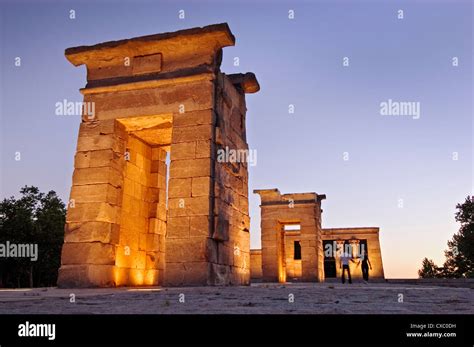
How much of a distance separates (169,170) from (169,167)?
0.07 m

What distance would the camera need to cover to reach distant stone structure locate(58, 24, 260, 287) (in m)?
8.12

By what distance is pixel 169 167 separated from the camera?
8.64m

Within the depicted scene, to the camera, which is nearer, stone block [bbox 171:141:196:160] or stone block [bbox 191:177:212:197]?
stone block [bbox 191:177:212:197]

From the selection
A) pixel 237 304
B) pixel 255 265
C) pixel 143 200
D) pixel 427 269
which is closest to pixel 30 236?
pixel 255 265

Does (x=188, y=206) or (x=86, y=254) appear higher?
(x=188, y=206)

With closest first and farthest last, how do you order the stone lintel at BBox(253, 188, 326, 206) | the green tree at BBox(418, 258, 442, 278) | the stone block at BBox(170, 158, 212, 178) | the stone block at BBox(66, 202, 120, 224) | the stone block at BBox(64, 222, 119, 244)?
the stone block at BBox(170, 158, 212, 178), the stone block at BBox(64, 222, 119, 244), the stone block at BBox(66, 202, 120, 224), the stone lintel at BBox(253, 188, 326, 206), the green tree at BBox(418, 258, 442, 278)

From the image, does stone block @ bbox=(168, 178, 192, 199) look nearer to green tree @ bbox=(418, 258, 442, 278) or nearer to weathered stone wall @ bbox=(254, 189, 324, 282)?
weathered stone wall @ bbox=(254, 189, 324, 282)

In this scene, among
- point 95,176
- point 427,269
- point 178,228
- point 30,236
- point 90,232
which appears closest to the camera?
point 178,228

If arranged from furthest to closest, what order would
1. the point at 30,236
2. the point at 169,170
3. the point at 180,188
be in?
the point at 30,236 → the point at 169,170 → the point at 180,188

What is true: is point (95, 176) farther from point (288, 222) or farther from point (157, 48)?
point (288, 222)

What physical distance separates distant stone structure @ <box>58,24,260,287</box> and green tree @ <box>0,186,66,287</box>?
20406 millimetres

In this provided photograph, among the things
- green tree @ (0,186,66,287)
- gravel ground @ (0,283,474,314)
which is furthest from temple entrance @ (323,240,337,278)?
gravel ground @ (0,283,474,314)

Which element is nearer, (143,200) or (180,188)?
(180,188)
